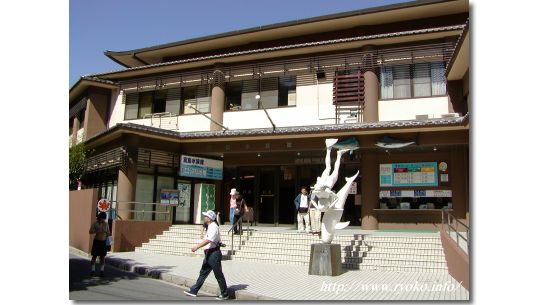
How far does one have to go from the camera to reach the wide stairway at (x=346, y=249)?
1097 cm

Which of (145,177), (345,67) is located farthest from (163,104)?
(345,67)

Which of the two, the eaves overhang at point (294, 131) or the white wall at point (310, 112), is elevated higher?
the white wall at point (310, 112)

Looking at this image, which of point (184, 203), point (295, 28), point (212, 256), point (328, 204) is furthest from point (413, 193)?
point (212, 256)

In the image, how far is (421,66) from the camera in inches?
623

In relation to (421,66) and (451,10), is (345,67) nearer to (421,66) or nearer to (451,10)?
(421,66)

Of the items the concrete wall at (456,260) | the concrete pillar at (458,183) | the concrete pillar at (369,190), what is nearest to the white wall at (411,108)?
the concrete pillar at (458,183)

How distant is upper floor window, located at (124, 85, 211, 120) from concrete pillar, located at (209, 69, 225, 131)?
445mm

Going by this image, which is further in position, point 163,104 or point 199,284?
point 163,104

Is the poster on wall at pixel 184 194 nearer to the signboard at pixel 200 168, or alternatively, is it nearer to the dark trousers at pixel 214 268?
the signboard at pixel 200 168

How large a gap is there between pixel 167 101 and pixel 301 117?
5867mm

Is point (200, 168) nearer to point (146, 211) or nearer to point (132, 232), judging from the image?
point (146, 211)

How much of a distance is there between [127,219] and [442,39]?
11743 millimetres

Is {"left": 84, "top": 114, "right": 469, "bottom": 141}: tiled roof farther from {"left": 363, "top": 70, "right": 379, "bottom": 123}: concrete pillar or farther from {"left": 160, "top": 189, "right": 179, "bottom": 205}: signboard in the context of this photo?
{"left": 160, "top": 189, "right": 179, "bottom": 205}: signboard

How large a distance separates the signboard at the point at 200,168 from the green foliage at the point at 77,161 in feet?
15.4
